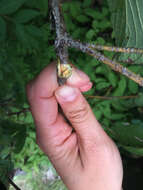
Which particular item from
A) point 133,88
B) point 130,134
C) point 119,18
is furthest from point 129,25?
point 133,88

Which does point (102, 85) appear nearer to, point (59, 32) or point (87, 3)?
point (87, 3)

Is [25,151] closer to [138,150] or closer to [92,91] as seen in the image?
[92,91]

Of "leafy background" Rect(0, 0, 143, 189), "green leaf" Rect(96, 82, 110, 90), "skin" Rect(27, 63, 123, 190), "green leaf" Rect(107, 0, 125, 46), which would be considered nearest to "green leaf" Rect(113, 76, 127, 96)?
"leafy background" Rect(0, 0, 143, 189)

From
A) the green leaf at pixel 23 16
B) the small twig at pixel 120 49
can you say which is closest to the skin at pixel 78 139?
the green leaf at pixel 23 16

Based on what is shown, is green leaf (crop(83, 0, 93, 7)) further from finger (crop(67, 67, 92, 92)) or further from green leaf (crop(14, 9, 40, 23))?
finger (crop(67, 67, 92, 92))

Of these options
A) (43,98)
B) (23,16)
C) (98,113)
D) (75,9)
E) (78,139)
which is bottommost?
(98,113)

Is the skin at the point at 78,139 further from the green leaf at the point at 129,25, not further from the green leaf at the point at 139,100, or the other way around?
the green leaf at the point at 139,100

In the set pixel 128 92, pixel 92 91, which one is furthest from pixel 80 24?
pixel 128 92
